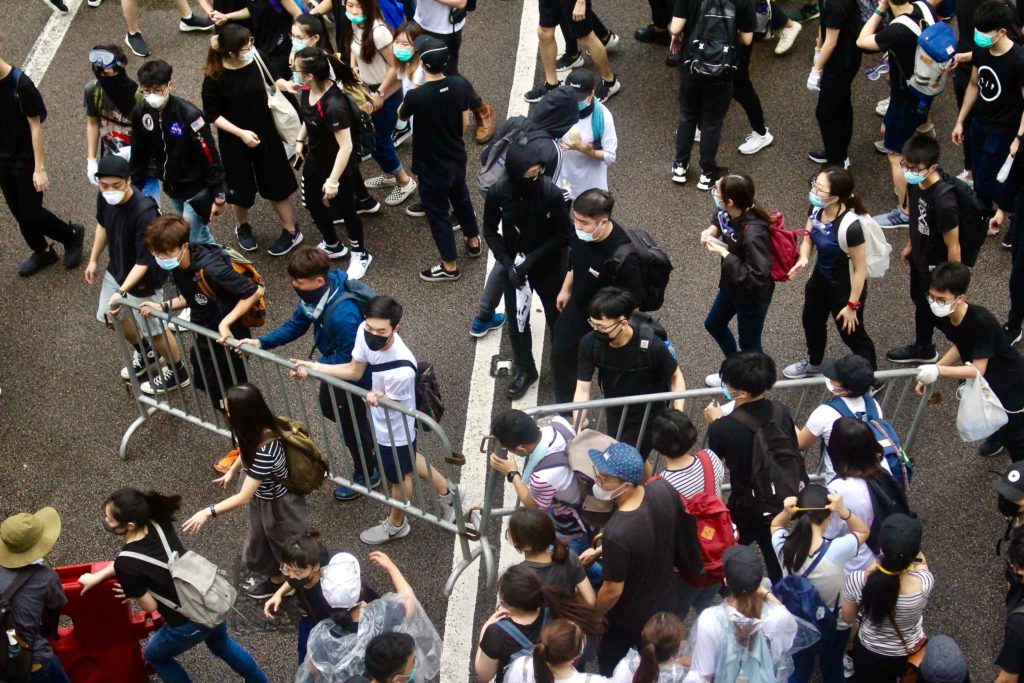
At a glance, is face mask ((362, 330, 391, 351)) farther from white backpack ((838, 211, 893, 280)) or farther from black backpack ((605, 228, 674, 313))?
white backpack ((838, 211, 893, 280))

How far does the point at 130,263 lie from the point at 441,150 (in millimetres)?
2153

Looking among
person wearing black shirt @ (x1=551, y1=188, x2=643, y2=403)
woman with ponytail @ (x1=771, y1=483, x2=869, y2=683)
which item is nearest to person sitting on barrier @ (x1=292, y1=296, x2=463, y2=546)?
person wearing black shirt @ (x1=551, y1=188, x2=643, y2=403)

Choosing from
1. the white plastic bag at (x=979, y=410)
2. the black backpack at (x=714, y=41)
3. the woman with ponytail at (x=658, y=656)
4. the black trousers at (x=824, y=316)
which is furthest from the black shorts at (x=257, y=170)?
the woman with ponytail at (x=658, y=656)

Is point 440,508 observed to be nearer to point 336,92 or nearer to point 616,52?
point 336,92

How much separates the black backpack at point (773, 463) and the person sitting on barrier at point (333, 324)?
2.07m

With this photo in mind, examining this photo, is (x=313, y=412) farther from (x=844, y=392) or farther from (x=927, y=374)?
(x=927, y=374)

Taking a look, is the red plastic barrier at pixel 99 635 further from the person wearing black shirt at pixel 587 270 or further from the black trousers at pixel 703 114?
the black trousers at pixel 703 114

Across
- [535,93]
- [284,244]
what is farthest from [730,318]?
[284,244]

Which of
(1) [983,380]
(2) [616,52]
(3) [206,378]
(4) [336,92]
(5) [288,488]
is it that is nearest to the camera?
(5) [288,488]

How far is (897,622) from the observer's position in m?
4.99

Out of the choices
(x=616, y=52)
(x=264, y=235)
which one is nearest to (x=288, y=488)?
A: (x=264, y=235)

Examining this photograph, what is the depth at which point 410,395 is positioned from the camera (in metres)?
6.12

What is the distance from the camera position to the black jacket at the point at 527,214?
667 centimetres

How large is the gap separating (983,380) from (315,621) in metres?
3.75
